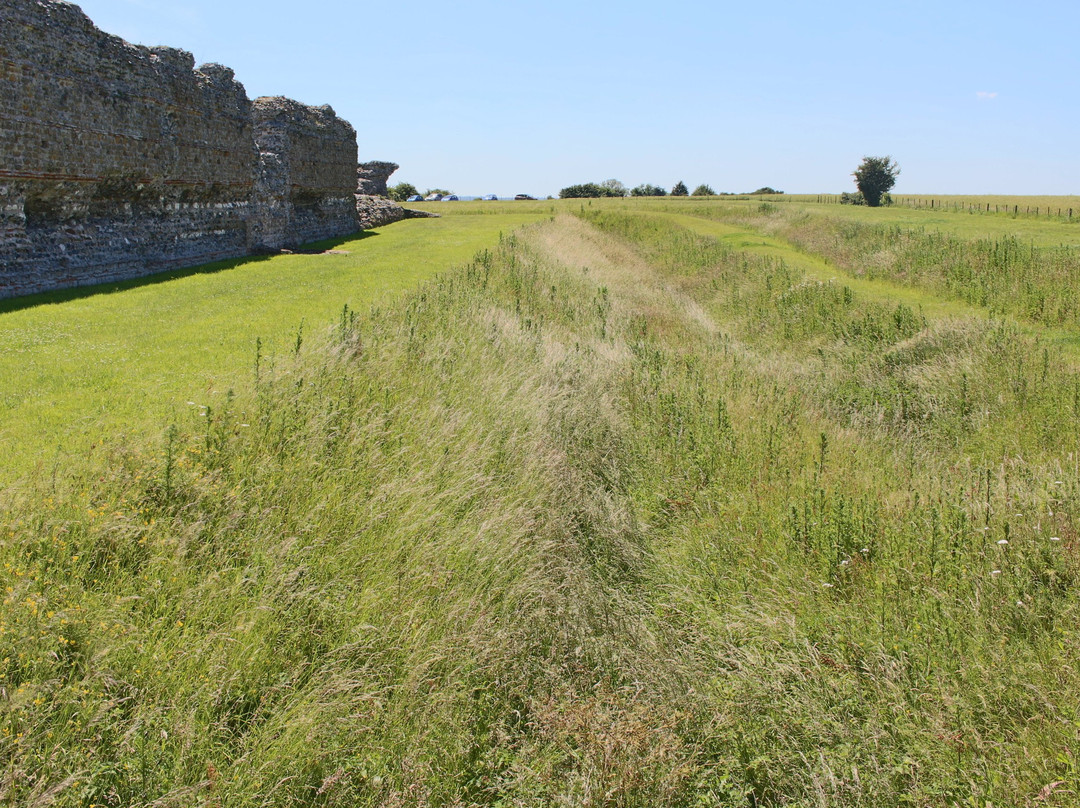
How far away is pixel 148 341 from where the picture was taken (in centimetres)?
805

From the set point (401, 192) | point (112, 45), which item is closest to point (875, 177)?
point (401, 192)

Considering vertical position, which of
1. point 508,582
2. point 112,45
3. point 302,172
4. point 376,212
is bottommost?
point 508,582

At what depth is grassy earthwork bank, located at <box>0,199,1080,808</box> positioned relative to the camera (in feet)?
11.9

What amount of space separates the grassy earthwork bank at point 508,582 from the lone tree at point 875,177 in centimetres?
5587

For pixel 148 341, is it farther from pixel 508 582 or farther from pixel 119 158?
pixel 119 158

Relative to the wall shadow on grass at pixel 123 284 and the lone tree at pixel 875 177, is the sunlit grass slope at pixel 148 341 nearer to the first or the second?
the wall shadow on grass at pixel 123 284

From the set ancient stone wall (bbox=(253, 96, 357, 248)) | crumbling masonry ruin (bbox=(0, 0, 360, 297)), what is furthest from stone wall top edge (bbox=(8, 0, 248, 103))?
ancient stone wall (bbox=(253, 96, 357, 248))

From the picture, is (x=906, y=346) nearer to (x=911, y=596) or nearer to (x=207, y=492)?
(x=911, y=596)

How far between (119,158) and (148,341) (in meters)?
7.52

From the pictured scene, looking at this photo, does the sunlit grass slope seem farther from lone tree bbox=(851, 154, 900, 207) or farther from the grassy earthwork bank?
lone tree bbox=(851, 154, 900, 207)

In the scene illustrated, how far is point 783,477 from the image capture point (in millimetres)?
7230

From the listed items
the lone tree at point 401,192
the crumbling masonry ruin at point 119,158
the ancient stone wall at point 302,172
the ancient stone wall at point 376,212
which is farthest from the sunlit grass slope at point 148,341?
the lone tree at point 401,192

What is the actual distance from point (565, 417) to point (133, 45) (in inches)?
492

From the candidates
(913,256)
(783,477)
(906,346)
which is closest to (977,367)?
(906,346)
